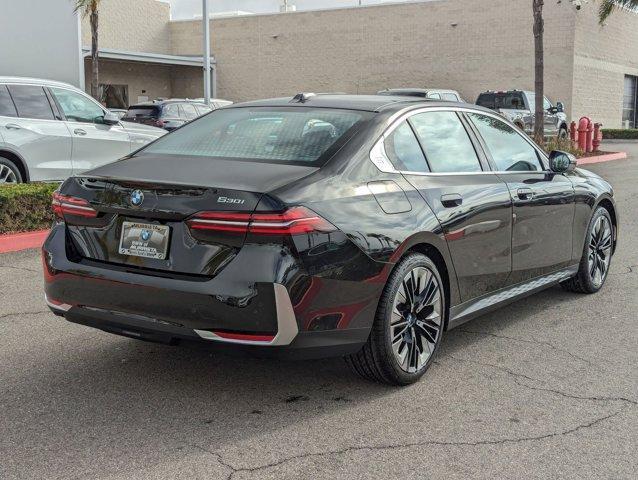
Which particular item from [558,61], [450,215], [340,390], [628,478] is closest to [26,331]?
[340,390]

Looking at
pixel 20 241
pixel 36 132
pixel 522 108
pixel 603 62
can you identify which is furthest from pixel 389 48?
pixel 20 241

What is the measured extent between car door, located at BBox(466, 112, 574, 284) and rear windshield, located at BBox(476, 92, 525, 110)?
23.0 metres

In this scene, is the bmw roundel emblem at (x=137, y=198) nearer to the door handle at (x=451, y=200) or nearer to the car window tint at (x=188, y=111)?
the door handle at (x=451, y=200)

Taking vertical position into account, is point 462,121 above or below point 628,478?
above

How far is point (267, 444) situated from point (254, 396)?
636 millimetres

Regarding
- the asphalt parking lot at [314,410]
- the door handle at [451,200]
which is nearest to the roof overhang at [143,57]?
the asphalt parking lot at [314,410]

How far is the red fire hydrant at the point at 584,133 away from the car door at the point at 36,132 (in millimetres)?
17307

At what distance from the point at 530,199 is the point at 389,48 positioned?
3522cm

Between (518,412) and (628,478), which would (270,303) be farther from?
(628,478)

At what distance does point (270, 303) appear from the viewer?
374cm

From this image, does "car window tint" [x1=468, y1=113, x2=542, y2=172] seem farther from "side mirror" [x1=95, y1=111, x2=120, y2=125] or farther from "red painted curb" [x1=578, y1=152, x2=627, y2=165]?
"red painted curb" [x1=578, y1=152, x2=627, y2=165]

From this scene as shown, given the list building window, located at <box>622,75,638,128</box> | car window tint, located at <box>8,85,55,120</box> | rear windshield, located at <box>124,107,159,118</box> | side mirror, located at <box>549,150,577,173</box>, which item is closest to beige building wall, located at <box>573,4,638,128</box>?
building window, located at <box>622,75,638,128</box>

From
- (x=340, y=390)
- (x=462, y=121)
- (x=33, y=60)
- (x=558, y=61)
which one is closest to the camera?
(x=340, y=390)

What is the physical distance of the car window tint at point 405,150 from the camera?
4605mm
